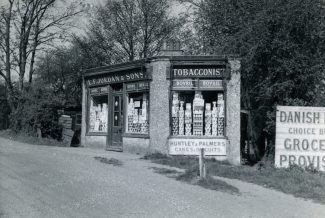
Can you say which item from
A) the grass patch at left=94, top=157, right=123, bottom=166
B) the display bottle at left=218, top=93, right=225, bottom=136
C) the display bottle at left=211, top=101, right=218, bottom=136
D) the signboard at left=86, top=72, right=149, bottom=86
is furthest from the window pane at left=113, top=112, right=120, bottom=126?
the display bottle at left=218, top=93, right=225, bottom=136

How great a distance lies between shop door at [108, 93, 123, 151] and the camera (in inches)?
782

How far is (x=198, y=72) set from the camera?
1717 centimetres

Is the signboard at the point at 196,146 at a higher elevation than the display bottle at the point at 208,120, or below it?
below

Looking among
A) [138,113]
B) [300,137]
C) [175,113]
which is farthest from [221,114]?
[138,113]

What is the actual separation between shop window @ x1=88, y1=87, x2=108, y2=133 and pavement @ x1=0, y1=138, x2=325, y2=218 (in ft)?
23.2

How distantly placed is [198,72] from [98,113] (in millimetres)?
5974

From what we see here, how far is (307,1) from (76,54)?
114ft

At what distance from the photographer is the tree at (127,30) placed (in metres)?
43.6

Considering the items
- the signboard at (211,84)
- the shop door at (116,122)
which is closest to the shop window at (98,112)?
the shop door at (116,122)

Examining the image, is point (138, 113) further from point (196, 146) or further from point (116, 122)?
point (196, 146)

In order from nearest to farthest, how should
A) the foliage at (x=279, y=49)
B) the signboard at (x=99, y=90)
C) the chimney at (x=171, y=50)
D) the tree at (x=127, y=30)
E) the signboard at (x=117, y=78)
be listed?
1. the foliage at (x=279, y=49)
2. the chimney at (x=171, y=50)
3. the signboard at (x=117, y=78)
4. the signboard at (x=99, y=90)
5. the tree at (x=127, y=30)

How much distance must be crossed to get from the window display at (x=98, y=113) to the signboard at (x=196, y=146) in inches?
182

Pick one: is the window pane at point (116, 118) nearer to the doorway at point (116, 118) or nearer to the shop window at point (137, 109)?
the doorway at point (116, 118)

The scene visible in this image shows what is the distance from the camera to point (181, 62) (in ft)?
56.4
